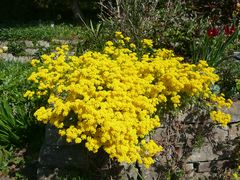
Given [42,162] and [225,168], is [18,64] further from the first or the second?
[225,168]

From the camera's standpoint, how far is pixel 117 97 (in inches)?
156

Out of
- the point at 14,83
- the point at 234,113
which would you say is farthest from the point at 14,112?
the point at 234,113

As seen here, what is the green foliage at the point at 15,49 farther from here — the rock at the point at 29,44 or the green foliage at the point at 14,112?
the green foliage at the point at 14,112

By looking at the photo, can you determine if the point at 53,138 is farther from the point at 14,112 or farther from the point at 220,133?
the point at 220,133

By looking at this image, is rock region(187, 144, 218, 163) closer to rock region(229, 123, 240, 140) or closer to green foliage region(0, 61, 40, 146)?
→ rock region(229, 123, 240, 140)

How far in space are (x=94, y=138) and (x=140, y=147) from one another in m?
0.53

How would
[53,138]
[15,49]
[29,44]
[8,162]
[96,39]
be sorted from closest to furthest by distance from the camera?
1. [53,138]
2. [8,162]
3. [96,39]
4. [15,49]
5. [29,44]

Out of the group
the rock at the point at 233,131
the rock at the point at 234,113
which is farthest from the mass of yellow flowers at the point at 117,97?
the rock at the point at 233,131

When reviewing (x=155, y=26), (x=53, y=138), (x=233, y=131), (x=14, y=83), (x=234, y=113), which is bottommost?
(x=233, y=131)

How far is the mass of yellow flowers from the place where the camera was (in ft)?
12.3

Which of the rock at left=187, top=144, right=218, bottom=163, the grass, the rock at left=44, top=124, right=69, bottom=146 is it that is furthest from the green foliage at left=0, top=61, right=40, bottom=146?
the grass

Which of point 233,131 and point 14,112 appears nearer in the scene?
point 233,131

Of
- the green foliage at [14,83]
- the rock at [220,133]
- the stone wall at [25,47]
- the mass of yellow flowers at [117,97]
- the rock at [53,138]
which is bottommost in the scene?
the stone wall at [25,47]

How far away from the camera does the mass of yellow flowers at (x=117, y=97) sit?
374 cm
